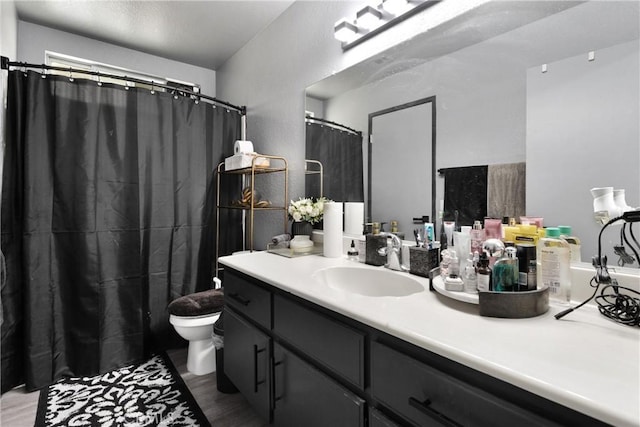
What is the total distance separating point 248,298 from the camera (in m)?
1.38

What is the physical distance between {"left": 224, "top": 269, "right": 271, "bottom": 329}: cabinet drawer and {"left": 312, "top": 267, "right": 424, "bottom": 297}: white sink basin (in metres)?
0.23

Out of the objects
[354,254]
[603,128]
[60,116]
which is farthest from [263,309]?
[60,116]

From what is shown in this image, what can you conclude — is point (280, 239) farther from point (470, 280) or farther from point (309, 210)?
point (470, 280)

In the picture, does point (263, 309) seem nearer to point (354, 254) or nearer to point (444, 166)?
point (354, 254)

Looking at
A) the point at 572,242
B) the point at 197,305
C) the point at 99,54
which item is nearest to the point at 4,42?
the point at 99,54

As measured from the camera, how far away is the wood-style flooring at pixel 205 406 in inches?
62.4

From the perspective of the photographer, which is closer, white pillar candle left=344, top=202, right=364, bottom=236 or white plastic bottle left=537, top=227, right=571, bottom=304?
white plastic bottle left=537, top=227, right=571, bottom=304

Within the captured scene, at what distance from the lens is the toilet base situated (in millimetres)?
2031

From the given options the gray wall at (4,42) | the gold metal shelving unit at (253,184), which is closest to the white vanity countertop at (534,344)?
the gold metal shelving unit at (253,184)

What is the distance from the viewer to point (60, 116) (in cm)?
194

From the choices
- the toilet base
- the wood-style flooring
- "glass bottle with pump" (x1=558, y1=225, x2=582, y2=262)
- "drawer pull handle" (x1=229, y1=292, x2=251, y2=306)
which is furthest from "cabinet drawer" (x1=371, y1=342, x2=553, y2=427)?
the toilet base

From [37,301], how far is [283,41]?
2.28 m

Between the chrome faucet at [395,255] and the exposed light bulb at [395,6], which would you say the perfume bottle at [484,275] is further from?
the exposed light bulb at [395,6]

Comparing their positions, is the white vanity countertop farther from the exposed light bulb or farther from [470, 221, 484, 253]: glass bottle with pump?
the exposed light bulb
